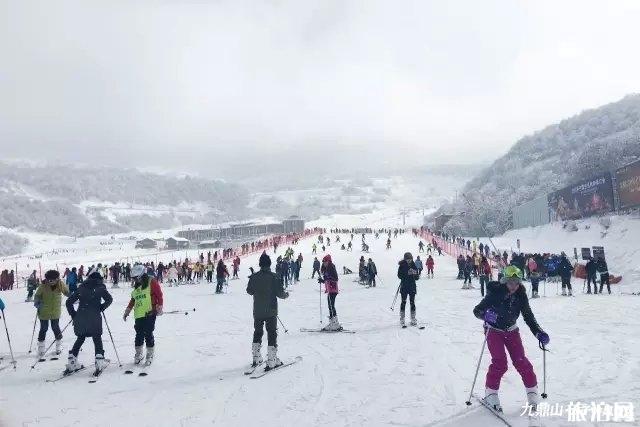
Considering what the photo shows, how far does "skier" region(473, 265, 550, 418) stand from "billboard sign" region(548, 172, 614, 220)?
139ft

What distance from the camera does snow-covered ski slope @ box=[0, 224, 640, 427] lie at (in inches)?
225

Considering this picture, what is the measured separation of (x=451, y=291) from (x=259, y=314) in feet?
44.7

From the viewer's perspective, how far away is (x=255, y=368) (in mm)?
7664

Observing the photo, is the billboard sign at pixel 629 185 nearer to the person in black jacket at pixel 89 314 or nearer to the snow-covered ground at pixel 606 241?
the snow-covered ground at pixel 606 241

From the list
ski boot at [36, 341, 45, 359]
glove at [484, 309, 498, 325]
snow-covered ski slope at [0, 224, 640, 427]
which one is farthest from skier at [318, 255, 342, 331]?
ski boot at [36, 341, 45, 359]

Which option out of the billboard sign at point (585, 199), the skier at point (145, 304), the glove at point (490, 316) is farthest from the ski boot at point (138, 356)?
the billboard sign at point (585, 199)

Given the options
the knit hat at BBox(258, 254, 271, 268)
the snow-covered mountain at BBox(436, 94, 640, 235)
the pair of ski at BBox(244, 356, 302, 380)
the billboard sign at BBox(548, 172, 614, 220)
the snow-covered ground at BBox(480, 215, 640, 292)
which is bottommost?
the pair of ski at BBox(244, 356, 302, 380)

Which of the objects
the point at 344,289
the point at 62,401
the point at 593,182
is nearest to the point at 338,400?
the point at 62,401

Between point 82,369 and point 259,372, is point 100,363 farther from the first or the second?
point 259,372

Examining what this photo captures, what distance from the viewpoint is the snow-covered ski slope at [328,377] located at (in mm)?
5711

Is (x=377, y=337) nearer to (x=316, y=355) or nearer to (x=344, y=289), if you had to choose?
(x=316, y=355)

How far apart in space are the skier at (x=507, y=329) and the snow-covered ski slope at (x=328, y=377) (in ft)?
1.17

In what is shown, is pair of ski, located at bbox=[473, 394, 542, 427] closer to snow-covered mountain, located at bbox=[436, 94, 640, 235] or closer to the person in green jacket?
the person in green jacket

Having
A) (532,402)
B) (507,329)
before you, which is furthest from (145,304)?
(532,402)
